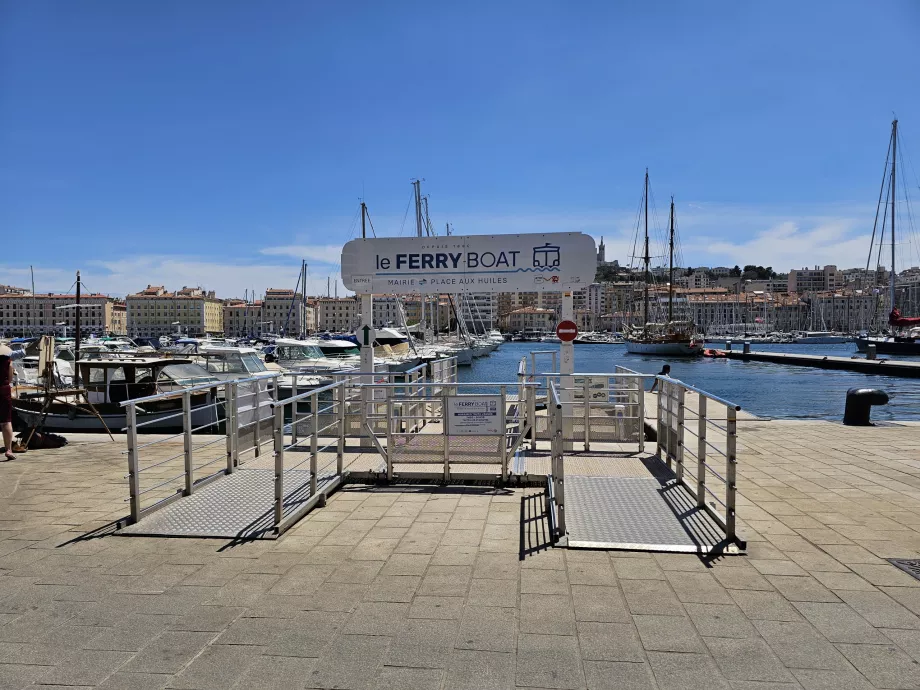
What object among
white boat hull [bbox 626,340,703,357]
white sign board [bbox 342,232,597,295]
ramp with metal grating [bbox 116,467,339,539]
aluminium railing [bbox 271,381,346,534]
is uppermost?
white sign board [bbox 342,232,597,295]

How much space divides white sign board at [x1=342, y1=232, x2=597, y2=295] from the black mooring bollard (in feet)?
20.1

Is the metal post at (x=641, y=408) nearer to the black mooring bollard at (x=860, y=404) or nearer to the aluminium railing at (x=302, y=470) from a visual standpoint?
the aluminium railing at (x=302, y=470)

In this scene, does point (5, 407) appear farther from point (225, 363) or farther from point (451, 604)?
point (225, 363)

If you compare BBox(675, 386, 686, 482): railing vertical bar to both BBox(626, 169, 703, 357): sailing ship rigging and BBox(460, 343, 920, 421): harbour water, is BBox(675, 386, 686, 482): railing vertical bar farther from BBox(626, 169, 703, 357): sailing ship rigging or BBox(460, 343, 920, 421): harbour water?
BBox(626, 169, 703, 357): sailing ship rigging

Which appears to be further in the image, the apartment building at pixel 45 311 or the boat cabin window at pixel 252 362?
the apartment building at pixel 45 311

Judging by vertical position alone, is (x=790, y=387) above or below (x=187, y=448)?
below

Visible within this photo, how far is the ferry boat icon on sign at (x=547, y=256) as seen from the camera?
10.6 metres

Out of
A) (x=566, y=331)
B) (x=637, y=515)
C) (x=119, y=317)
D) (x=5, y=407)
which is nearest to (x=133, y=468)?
(x=637, y=515)

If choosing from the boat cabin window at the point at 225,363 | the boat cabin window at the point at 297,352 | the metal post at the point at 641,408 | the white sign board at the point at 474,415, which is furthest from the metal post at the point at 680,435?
the boat cabin window at the point at 297,352

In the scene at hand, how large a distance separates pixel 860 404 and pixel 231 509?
38.2ft

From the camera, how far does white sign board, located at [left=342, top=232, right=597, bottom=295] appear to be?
34.7 ft

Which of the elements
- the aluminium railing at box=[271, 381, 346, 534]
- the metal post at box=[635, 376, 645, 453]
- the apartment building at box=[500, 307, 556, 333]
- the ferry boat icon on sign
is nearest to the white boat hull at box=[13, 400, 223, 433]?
the aluminium railing at box=[271, 381, 346, 534]

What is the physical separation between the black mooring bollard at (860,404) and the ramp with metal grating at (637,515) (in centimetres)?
687

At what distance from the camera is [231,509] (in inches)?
248
